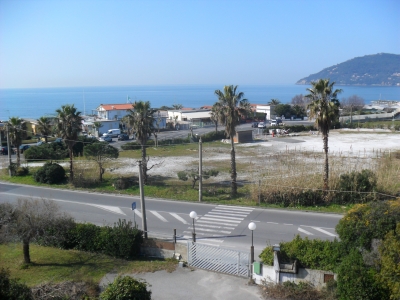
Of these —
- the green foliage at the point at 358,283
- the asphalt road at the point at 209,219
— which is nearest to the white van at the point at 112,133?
the asphalt road at the point at 209,219

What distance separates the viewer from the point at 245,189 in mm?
30469

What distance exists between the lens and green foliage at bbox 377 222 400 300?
1290cm

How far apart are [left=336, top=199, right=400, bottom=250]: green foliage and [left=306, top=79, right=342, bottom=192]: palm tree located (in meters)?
11.0

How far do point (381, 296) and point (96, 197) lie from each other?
22410mm

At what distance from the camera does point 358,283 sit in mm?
13094

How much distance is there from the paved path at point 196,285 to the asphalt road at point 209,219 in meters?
3.13

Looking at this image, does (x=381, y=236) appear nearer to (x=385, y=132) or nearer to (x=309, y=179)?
(x=309, y=179)

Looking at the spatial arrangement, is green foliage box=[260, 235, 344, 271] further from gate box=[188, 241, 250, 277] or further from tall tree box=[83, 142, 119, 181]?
tall tree box=[83, 142, 119, 181]

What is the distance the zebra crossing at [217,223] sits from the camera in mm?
21328

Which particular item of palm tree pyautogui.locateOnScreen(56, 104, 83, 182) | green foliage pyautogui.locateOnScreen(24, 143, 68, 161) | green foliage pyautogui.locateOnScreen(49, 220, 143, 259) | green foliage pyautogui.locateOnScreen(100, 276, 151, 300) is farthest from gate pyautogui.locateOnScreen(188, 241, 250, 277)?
green foliage pyautogui.locateOnScreen(24, 143, 68, 161)

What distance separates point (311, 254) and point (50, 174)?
26.0 metres

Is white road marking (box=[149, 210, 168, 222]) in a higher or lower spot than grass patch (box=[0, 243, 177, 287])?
higher

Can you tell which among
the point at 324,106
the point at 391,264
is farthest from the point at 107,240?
the point at 324,106

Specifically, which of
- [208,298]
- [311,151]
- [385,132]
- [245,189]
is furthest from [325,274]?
[385,132]
